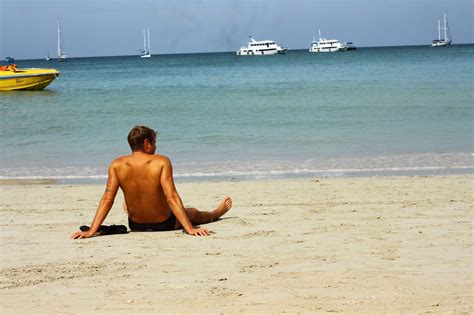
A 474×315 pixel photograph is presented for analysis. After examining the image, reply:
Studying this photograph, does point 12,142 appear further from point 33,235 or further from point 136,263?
point 136,263

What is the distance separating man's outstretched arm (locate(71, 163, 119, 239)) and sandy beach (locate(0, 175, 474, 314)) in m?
0.11

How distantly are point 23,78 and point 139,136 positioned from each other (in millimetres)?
30624

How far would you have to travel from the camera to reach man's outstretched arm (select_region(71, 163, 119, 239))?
671 centimetres

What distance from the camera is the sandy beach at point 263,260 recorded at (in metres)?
4.65

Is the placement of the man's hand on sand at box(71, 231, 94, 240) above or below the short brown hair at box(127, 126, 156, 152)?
below

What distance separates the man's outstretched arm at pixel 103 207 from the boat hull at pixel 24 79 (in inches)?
1177

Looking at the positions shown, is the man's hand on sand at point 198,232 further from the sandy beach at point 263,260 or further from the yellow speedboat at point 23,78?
the yellow speedboat at point 23,78

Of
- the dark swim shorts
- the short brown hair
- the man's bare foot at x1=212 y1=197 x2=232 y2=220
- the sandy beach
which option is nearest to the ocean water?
the sandy beach

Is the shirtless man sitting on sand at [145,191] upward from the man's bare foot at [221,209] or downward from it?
upward

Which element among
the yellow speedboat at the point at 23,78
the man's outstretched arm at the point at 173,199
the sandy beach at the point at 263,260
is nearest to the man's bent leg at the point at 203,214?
the sandy beach at the point at 263,260

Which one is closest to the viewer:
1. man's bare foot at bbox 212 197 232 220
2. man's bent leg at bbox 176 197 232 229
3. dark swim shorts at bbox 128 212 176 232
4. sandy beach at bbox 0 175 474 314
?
sandy beach at bbox 0 175 474 314

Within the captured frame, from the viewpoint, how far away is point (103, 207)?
22.2 feet

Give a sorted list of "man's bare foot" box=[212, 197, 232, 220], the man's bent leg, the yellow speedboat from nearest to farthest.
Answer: the man's bent leg, "man's bare foot" box=[212, 197, 232, 220], the yellow speedboat

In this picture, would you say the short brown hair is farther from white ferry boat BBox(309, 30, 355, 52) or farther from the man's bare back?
white ferry boat BBox(309, 30, 355, 52)
